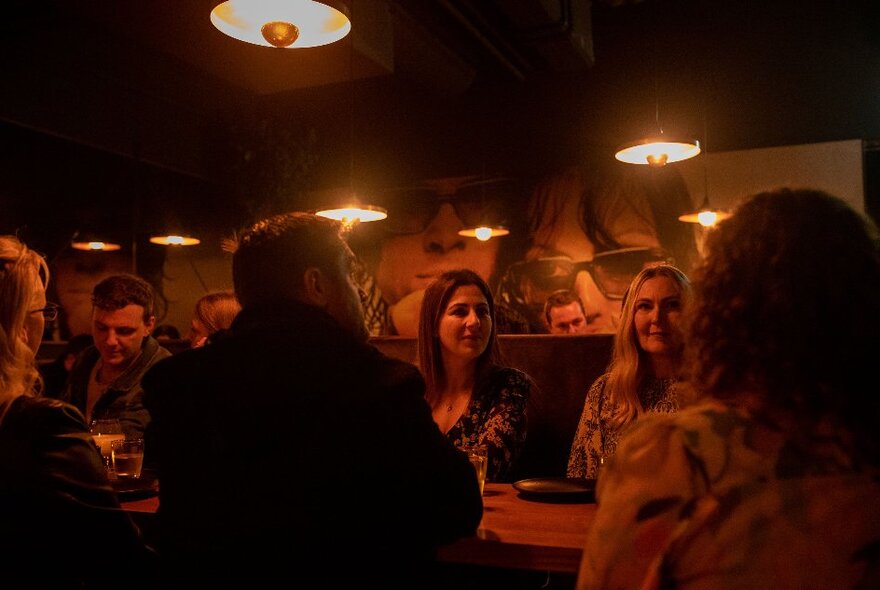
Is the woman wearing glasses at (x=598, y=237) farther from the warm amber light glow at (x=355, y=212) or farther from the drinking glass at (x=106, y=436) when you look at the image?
the drinking glass at (x=106, y=436)

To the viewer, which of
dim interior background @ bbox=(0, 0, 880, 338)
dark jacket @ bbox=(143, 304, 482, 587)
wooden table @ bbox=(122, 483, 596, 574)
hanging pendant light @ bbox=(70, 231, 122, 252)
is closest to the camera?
dark jacket @ bbox=(143, 304, 482, 587)

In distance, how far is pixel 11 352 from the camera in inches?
63.1

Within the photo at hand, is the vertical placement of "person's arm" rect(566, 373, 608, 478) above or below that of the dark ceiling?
below

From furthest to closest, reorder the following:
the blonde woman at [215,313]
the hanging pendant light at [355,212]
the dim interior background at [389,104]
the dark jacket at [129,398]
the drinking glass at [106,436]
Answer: the dim interior background at [389,104] → the hanging pendant light at [355,212] → the blonde woman at [215,313] → the dark jacket at [129,398] → the drinking glass at [106,436]

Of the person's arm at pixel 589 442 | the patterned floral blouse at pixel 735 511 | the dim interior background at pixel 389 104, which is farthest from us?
the dim interior background at pixel 389 104

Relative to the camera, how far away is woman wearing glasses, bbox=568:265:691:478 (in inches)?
102

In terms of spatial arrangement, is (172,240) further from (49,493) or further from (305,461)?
(305,461)

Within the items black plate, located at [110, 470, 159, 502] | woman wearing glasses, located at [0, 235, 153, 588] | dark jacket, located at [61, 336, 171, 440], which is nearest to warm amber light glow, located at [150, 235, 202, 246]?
dark jacket, located at [61, 336, 171, 440]

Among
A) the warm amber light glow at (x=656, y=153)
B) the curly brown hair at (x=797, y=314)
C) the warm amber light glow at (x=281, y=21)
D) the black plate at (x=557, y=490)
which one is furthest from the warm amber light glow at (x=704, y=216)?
the curly brown hair at (x=797, y=314)

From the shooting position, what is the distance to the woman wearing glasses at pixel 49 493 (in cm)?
150

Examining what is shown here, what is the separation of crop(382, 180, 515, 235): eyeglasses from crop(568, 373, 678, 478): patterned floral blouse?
15.6 feet

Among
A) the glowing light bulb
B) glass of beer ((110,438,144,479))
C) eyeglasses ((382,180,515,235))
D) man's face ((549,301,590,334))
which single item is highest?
eyeglasses ((382,180,515,235))

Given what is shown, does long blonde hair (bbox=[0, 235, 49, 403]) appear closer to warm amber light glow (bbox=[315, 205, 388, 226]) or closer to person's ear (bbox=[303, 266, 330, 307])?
person's ear (bbox=[303, 266, 330, 307])

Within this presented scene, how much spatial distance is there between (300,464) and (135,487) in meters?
A: 0.99
